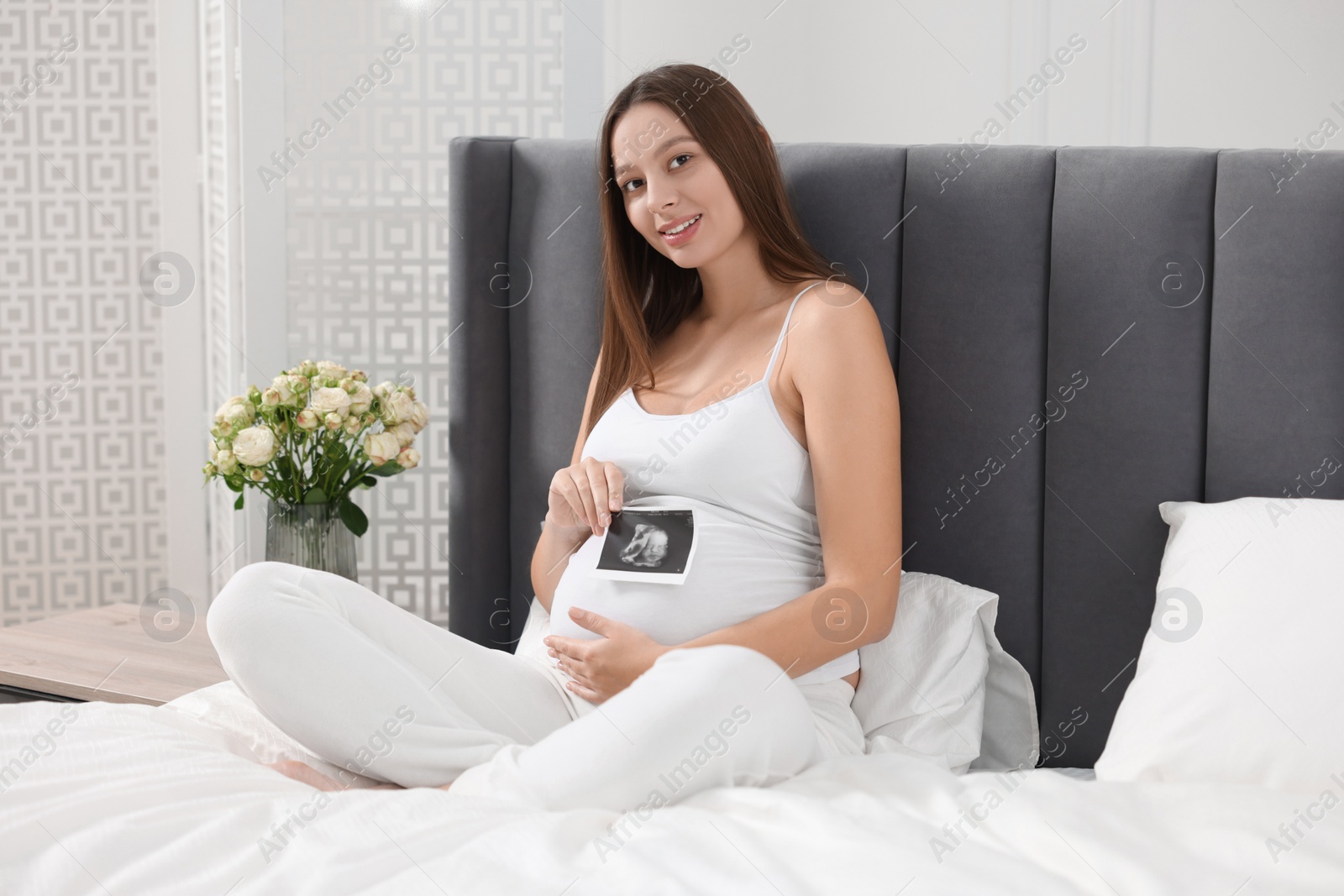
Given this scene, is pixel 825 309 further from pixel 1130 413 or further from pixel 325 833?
pixel 325 833

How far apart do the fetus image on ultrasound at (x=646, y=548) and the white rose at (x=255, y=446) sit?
2.27 ft

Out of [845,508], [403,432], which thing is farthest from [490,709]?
[403,432]

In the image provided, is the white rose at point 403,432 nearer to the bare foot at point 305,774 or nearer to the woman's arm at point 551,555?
the woman's arm at point 551,555

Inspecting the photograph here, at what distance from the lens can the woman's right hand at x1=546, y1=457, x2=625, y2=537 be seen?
136cm

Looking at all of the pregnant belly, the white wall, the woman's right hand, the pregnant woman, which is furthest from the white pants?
the white wall

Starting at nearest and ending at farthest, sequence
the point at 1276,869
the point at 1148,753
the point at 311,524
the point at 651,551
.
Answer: the point at 1276,869 → the point at 1148,753 → the point at 651,551 → the point at 311,524

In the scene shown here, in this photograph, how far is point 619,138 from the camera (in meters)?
1.47

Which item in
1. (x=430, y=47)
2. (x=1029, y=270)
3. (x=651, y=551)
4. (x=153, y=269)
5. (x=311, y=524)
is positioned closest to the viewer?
(x=651, y=551)

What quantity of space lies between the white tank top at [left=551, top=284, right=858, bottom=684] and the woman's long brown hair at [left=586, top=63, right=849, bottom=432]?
0.44 ft

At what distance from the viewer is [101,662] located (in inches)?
65.3

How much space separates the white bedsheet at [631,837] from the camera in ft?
2.64

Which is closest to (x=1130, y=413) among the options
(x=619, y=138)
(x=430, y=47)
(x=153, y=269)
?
(x=619, y=138)

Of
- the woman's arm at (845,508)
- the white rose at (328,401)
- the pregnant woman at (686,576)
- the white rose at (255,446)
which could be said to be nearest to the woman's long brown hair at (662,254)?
the pregnant woman at (686,576)

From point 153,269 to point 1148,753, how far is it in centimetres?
219
